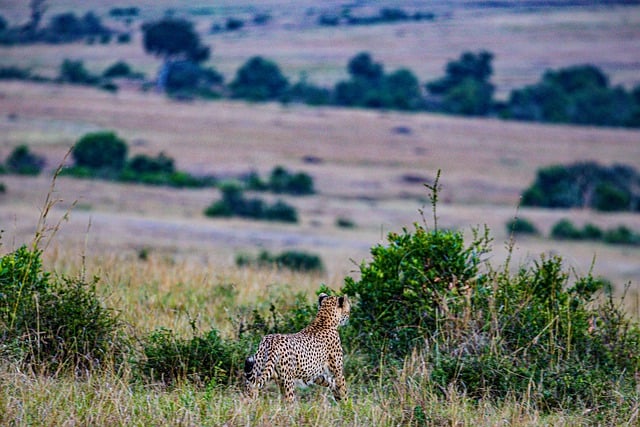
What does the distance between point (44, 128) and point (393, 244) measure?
45037 millimetres

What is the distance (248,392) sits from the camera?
241 inches

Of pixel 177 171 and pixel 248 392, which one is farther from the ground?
pixel 248 392

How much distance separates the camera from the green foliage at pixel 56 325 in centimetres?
680

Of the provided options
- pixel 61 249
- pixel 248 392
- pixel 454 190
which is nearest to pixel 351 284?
pixel 248 392

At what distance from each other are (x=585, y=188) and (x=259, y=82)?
32123 millimetres

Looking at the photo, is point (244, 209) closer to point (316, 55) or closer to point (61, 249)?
point (61, 249)

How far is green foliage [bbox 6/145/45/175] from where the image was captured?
131 feet

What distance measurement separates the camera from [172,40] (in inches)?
2685

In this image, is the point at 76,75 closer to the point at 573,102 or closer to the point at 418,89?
the point at 418,89

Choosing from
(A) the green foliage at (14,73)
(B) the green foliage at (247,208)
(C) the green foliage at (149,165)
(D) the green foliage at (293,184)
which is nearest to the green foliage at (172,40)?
(A) the green foliage at (14,73)

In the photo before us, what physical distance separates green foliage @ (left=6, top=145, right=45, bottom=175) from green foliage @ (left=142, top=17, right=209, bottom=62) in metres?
25.9

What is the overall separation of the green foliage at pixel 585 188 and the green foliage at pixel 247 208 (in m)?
11.1

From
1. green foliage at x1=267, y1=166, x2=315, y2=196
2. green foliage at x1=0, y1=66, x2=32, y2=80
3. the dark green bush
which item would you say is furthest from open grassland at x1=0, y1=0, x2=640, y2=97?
the dark green bush

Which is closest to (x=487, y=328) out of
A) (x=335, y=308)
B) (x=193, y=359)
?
(x=335, y=308)
